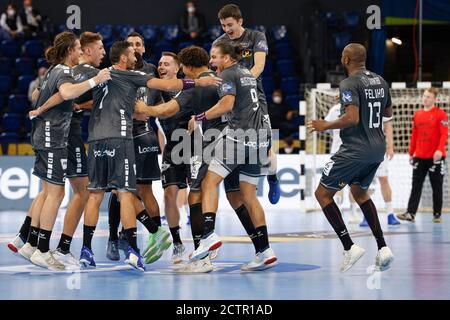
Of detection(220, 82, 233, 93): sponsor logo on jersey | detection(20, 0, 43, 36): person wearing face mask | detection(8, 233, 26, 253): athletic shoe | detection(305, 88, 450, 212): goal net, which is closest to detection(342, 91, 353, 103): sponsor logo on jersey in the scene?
detection(220, 82, 233, 93): sponsor logo on jersey

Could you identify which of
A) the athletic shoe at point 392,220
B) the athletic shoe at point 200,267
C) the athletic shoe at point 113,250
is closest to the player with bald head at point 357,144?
the athletic shoe at point 200,267

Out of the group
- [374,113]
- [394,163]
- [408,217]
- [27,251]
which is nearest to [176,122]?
[27,251]

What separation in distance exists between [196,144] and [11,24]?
1408cm

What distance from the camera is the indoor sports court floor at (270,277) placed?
7.30 meters

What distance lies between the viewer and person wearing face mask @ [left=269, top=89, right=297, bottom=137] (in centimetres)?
1984

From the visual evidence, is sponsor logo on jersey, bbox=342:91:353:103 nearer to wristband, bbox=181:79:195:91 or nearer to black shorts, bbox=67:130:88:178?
wristband, bbox=181:79:195:91

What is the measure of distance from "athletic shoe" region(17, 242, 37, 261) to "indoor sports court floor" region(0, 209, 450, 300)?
0.14m

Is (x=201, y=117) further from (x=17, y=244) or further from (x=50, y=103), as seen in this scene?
(x=17, y=244)

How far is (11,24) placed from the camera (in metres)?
22.4

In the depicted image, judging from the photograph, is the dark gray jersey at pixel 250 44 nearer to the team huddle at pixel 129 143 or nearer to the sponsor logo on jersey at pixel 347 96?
the team huddle at pixel 129 143

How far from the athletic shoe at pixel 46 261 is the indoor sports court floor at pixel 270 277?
0.08 meters

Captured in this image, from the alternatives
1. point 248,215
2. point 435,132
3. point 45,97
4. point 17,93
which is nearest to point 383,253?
point 248,215
